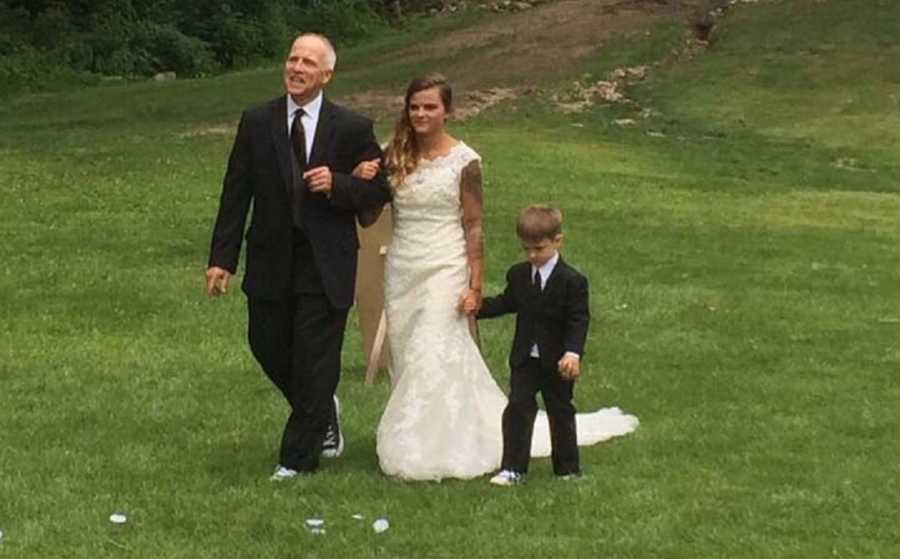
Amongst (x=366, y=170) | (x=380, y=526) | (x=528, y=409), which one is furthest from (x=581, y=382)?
(x=380, y=526)

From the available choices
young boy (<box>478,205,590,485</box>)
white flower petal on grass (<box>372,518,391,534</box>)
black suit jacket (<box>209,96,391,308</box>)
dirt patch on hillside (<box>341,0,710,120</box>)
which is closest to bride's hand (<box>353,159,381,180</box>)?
black suit jacket (<box>209,96,391,308</box>)

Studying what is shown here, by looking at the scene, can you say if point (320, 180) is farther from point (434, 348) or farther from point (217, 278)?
point (434, 348)

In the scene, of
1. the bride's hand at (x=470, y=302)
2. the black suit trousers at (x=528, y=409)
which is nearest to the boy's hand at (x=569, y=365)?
the black suit trousers at (x=528, y=409)

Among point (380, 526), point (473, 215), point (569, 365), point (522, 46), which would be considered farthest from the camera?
point (522, 46)

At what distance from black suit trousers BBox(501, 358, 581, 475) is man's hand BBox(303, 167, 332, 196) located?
118 cm

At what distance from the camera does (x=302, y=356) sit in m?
7.59

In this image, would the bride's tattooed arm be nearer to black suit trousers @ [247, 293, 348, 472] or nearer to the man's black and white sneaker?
black suit trousers @ [247, 293, 348, 472]

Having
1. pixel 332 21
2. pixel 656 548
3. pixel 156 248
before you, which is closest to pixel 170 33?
pixel 332 21

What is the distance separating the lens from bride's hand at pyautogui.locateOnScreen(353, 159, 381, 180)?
24.6 ft

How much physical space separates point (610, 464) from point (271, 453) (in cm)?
166

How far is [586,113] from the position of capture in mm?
27844

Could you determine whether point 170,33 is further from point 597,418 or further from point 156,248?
point 597,418

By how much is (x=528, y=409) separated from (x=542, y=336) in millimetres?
366

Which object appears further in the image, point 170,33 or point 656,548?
point 170,33
